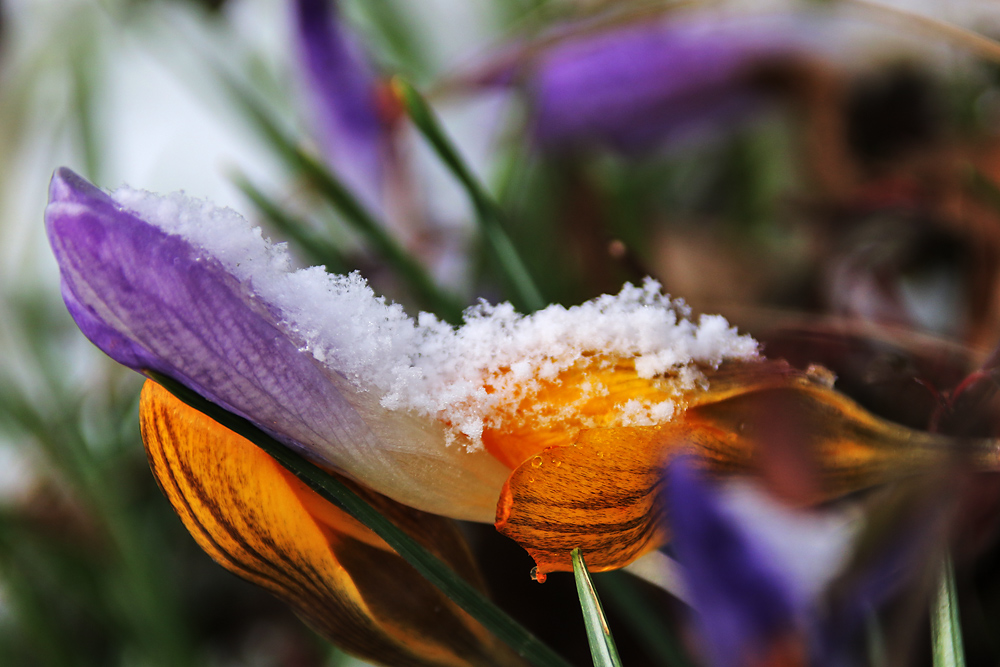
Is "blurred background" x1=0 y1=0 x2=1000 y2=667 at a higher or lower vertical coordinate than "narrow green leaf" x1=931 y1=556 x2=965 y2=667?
higher

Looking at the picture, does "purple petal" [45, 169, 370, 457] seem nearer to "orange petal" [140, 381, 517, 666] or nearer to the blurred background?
"orange petal" [140, 381, 517, 666]

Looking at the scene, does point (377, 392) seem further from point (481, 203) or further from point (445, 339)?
point (481, 203)

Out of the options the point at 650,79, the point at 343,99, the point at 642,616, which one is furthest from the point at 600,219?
the point at 642,616

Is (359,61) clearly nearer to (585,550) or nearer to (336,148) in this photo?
(336,148)

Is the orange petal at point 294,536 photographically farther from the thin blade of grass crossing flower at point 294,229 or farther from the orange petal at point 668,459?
the thin blade of grass crossing flower at point 294,229

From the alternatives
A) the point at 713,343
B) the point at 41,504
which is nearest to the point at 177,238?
the point at 713,343

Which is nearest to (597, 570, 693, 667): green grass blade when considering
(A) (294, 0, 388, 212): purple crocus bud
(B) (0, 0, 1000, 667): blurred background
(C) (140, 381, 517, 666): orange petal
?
(B) (0, 0, 1000, 667): blurred background

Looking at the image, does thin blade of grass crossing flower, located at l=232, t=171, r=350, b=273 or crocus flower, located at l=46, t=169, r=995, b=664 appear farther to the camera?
thin blade of grass crossing flower, located at l=232, t=171, r=350, b=273
